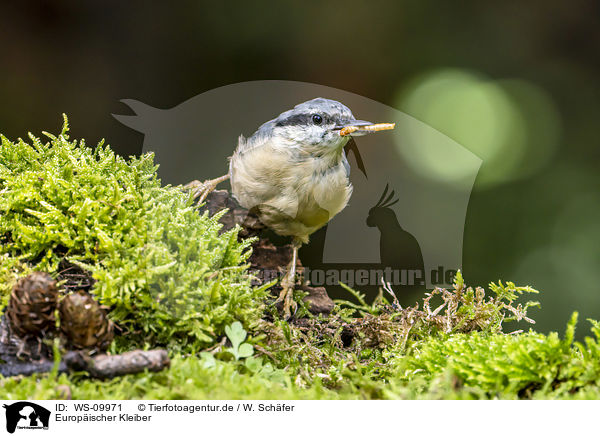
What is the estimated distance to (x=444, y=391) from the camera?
73 centimetres

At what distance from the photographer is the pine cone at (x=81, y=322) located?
710 millimetres

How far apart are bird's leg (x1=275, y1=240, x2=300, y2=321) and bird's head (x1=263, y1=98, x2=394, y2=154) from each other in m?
0.33

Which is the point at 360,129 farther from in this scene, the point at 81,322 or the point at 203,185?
the point at 81,322

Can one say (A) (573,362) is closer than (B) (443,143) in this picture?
Yes

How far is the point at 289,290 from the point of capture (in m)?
1.26

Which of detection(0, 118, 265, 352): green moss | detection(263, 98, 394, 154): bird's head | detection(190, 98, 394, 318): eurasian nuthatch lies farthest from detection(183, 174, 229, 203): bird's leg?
detection(0, 118, 265, 352): green moss

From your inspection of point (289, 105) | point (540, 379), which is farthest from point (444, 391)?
point (289, 105)

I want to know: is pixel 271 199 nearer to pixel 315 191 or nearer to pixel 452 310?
pixel 315 191

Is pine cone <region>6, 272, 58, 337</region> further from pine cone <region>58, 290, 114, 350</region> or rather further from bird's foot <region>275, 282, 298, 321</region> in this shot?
bird's foot <region>275, 282, 298, 321</region>

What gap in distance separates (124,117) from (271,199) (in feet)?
1.83

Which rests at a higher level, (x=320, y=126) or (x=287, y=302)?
(x=320, y=126)
